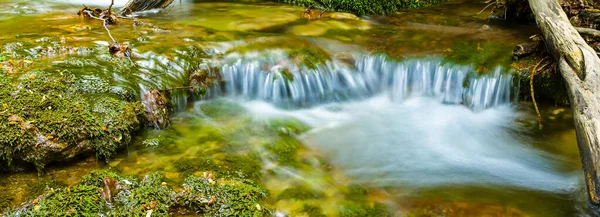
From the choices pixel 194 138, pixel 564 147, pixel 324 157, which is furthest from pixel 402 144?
pixel 194 138

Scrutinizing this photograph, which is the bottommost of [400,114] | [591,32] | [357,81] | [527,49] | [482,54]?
[400,114]

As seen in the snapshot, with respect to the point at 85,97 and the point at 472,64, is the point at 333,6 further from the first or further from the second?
the point at 85,97

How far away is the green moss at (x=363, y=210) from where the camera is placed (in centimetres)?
335

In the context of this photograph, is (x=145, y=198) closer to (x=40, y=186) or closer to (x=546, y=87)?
(x=40, y=186)

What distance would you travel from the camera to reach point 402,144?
16.1 feet

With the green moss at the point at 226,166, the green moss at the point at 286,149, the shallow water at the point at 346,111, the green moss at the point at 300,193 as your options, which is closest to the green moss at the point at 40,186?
the shallow water at the point at 346,111

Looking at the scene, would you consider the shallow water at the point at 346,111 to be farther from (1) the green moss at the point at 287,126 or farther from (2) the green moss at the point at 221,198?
(2) the green moss at the point at 221,198

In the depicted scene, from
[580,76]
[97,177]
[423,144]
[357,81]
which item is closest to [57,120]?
[97,177]

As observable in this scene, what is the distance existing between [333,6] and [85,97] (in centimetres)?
591

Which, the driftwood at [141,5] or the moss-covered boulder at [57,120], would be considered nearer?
the moss-covered boulder at [57,120]

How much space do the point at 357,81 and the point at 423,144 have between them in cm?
168

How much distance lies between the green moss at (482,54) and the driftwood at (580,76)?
2.12 feet

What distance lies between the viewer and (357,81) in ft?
20.6

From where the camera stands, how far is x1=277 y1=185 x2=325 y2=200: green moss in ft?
11.5
